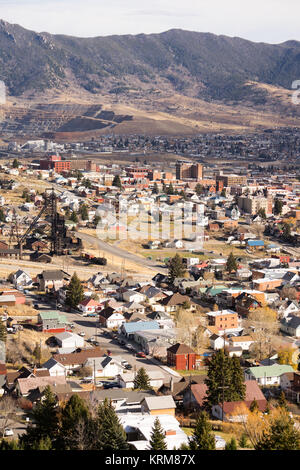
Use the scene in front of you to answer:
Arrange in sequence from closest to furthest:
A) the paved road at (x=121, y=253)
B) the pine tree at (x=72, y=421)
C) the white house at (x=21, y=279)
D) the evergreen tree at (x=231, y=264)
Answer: the pine tree at (x=72, y=421), the white house at (x=21, y=279), the evergreen tree at (x=231, y=264), the paved road at (x=121, y=253)

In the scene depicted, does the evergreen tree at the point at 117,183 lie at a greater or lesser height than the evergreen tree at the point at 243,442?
lesser

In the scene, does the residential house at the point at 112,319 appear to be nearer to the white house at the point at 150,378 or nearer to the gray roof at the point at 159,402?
the white house at the point at 150,378

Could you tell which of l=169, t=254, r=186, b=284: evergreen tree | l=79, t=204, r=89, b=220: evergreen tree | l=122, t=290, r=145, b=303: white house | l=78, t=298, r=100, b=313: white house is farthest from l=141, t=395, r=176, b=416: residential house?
l=79, t=204, r=89, b=220: evergreen tree

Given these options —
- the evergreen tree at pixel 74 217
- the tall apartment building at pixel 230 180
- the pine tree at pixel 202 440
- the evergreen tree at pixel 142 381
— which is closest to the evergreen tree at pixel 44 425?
the pine tree at pixel 202 440

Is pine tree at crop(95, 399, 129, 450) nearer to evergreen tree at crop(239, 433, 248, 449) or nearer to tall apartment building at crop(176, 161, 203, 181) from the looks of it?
evergreen tree at crop(239, 433, 248, 449)

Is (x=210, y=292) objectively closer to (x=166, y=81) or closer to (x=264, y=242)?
(x=264, y=242)
